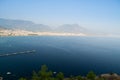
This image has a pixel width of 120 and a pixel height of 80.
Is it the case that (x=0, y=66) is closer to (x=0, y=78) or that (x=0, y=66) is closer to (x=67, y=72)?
(x=0, y=78)

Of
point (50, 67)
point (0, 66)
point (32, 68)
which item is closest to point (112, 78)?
point (50, 67)

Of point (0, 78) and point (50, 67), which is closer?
→ point (0, 78)

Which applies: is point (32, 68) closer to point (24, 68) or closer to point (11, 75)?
point (24, 68)

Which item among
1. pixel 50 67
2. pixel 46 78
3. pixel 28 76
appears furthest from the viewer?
pixel 50 67

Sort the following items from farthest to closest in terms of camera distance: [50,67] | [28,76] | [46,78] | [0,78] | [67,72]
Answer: [50,67], [67,72], [28,76], [0,78], [46,78]

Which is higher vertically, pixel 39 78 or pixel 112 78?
pixel 39 78

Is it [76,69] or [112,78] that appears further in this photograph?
[76,69]

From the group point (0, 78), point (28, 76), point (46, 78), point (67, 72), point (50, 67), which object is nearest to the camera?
point (46, 78)

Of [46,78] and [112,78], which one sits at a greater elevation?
[46,78]

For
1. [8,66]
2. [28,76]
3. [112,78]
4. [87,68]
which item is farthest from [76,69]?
[8,66]
